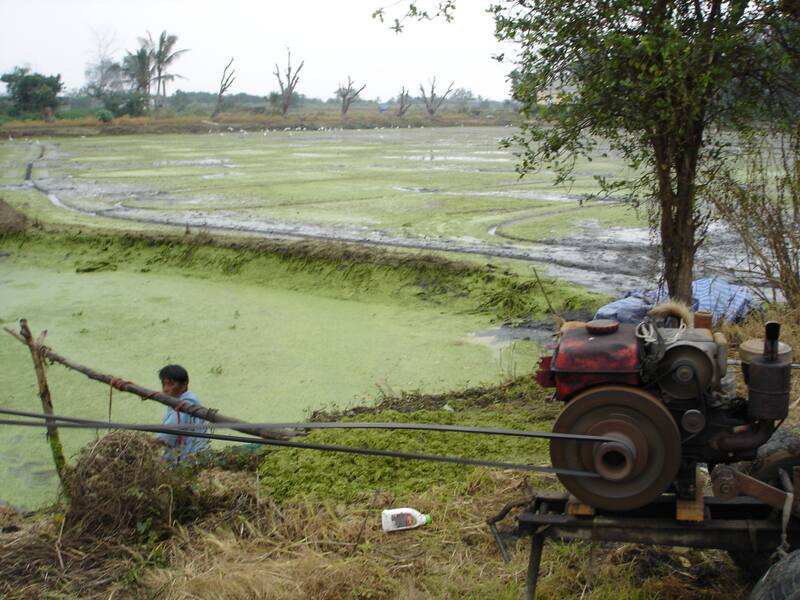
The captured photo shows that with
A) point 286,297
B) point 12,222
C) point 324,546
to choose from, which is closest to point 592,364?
point 324,546

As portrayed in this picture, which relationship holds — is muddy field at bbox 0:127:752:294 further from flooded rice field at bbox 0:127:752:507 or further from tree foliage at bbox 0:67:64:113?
tree foliage at bbox 0:67:64:113

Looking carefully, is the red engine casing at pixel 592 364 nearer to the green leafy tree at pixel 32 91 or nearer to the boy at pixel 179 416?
the boy at pixel 179 416

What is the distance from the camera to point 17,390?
257 inches

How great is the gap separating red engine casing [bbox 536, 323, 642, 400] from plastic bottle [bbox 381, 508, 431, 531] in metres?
1.18

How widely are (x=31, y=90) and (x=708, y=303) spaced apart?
41.1 meters

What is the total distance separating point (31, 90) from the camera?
40875 millimetres

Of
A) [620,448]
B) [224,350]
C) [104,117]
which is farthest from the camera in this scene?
[104,117]

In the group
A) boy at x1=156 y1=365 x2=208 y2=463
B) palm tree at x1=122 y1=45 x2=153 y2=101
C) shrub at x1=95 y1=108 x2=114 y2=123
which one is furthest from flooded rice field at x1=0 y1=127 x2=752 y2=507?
palm tree at x1=122 y1=45 x2=153 y2=101

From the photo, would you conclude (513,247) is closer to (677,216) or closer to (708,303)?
(708,303)

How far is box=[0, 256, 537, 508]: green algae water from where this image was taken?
19.8 ft

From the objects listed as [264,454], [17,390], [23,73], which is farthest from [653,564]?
[23,73]

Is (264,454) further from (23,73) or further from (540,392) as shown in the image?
(23,73)

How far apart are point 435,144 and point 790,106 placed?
79.9 feet

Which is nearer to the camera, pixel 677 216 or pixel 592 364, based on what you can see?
pixel 592 364
